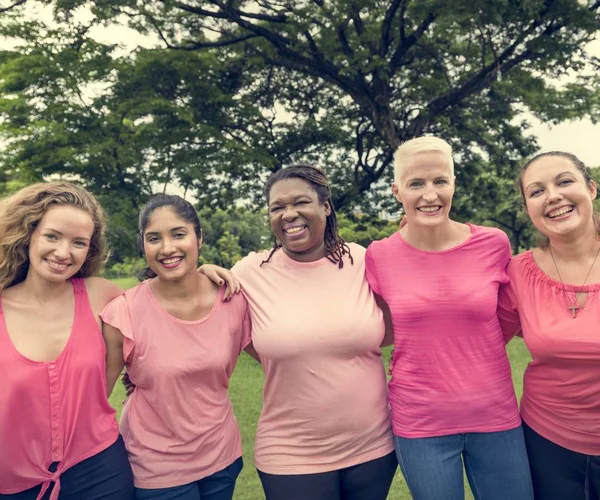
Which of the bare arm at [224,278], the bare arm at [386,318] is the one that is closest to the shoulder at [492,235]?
the bare arm at [386,318]

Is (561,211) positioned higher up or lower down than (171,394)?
higher up

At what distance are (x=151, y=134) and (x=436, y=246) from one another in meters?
7.69

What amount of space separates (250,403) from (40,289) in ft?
18.2

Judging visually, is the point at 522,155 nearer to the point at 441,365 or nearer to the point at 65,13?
the point at 65,13

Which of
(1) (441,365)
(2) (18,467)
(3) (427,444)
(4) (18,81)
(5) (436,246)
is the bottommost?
(3) (427,444)

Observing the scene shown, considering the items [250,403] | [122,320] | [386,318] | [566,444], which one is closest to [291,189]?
[386,318]

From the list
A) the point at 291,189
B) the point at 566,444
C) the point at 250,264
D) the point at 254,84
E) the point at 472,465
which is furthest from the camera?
the point at 254,84

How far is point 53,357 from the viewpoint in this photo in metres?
2.48

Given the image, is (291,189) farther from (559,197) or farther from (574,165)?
(574,165)

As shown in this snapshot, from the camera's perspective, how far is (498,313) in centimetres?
282

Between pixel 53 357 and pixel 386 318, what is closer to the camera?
pixel 53 357

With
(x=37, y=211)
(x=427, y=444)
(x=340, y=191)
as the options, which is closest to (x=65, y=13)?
(x=340, y=191)

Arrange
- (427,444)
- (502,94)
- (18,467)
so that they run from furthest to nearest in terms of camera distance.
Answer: (502,94) → (427,444) → (18,467)

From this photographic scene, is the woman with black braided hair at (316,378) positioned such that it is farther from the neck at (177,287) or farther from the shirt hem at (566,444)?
the shirt hem at (566,444)
